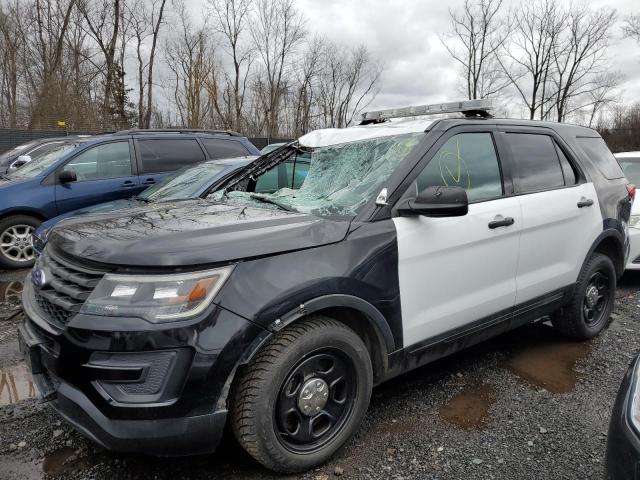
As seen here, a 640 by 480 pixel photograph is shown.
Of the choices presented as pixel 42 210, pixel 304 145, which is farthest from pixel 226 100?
pixel 304 145

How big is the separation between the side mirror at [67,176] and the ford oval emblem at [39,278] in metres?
4.51

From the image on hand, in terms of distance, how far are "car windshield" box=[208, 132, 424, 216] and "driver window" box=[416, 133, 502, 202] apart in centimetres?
20

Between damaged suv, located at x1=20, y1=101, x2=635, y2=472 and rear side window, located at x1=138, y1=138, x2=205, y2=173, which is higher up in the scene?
rear side window, located at x1=138, y1=138, x2=205, y2=173

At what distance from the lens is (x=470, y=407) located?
3062 millimetres

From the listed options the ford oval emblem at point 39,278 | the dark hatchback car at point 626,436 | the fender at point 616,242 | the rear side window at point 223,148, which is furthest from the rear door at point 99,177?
the dark hatchback car at point 626,436

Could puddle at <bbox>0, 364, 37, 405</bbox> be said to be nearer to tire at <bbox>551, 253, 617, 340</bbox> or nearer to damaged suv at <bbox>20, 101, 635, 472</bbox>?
damaged suv at <bbox>20, 101, 635, 472</bbox>

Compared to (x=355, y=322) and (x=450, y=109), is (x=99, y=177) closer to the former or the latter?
(x=450, y=109)

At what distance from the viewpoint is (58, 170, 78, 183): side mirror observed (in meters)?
6.53

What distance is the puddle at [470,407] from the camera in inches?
114

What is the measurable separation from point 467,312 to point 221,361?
65.4 inches

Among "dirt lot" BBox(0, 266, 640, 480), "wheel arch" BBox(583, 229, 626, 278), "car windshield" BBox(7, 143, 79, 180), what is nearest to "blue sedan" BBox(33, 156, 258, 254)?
"car windshield" BBox(7, 143, 79, 180)

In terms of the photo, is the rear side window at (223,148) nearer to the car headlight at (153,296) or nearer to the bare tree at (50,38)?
the car headlight at (153,296)

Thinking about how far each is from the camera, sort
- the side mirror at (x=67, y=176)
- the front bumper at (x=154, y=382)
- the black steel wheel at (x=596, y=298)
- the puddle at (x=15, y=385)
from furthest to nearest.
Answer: the side mirror at (x=67, y=176) < the black steel wheel at (x=596, y=298) < the puddle at (x=15, y=385) < the front bumper at (x=154, y=382)

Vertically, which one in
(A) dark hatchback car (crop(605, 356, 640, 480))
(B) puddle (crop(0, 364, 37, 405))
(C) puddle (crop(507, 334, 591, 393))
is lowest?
(C) puddle (crop(507, 334, 591, 393))
